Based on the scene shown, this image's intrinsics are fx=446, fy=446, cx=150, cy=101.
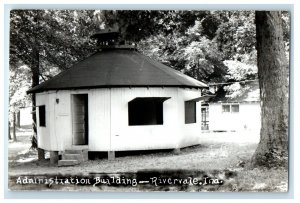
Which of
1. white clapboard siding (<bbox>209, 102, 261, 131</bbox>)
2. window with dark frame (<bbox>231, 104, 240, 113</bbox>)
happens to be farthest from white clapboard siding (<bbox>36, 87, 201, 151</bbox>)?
window with dark frame (<bbox>231, 104, 240, 113</bbox>)

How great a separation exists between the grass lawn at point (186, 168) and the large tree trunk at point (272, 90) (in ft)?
0.85

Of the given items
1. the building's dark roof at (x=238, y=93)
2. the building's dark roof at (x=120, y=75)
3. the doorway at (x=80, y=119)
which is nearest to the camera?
the building's dark roof at (x=238, y=93)

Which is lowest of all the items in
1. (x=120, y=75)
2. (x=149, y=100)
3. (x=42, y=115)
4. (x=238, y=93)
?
(x=42, y=115)

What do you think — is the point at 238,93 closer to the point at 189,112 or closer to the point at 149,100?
the point at 189,112

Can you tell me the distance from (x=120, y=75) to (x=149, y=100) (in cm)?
96

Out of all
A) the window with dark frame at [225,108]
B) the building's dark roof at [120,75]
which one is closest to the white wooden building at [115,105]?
the building's dark roof at [120,75]

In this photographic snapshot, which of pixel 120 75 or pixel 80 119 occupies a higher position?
pixel 120 75

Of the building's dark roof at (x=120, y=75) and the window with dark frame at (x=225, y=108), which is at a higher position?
the building's dark roof at (x=120, y=75)

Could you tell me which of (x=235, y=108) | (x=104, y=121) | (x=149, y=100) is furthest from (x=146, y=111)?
(x=235, y=108)

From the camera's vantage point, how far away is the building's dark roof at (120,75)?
430 inches

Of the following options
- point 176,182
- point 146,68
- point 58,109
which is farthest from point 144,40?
point 176,182

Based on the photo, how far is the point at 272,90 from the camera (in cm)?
959

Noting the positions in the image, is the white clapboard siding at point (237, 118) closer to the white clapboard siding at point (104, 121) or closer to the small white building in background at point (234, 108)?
the small white building in background at point (234, 108)

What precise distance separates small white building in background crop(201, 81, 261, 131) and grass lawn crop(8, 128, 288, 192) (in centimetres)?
42
